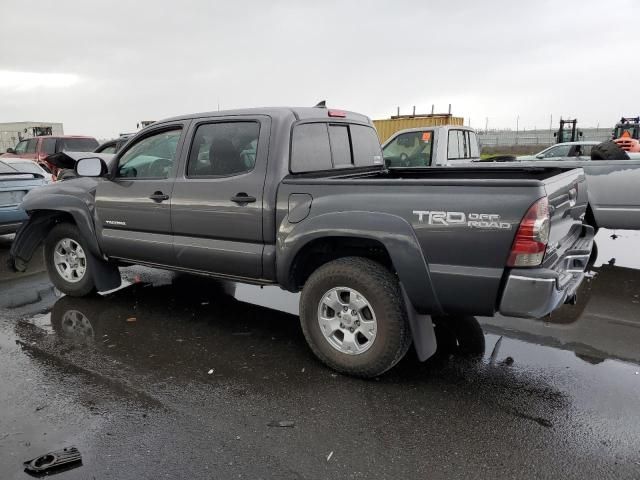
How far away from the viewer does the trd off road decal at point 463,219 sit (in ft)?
9.79

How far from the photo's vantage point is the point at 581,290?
5.71 m

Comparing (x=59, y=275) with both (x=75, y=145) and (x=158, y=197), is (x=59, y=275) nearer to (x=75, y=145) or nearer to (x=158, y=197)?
(x=158, y=197)

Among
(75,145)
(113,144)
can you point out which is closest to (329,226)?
(113,144)

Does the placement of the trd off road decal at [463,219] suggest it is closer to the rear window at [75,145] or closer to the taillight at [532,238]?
the taillight at [532,238]

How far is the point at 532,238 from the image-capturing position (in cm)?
293

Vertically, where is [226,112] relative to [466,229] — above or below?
above

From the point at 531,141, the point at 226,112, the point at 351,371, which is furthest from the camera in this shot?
the point at 531,141

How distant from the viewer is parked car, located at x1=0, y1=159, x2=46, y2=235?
750cm

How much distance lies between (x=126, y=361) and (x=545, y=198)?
10.6 feet

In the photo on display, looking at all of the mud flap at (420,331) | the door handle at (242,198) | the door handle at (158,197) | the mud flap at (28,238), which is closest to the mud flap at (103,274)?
the mud flap at (28,238)

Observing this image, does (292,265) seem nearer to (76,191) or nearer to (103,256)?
(103,256)

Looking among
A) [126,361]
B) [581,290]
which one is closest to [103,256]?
[126,361]

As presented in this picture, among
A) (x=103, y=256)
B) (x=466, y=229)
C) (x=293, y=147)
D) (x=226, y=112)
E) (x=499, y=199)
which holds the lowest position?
(x=103, y=256)

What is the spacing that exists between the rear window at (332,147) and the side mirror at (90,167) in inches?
84.4
